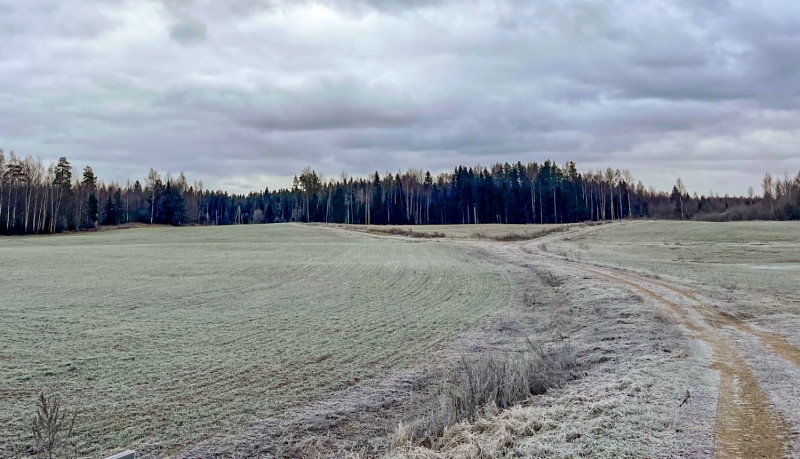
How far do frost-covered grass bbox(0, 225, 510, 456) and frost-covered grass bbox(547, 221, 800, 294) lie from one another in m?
11.1

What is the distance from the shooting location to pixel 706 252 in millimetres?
46719

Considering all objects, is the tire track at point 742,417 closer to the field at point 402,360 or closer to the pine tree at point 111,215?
the field at point 402,360

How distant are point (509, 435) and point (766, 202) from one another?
506ft

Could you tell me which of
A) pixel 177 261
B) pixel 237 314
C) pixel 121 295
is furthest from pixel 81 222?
pixel 237 314

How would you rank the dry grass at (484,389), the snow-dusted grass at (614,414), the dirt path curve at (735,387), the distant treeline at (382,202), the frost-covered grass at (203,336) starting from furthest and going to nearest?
the distant treeline at (382,202) → the frost-covered grass at (203,336) → the dry grass at (484,389) → the snow-dusted grass at (614,414) → the dirt path curve at (735,387)

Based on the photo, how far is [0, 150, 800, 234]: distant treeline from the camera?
318ft

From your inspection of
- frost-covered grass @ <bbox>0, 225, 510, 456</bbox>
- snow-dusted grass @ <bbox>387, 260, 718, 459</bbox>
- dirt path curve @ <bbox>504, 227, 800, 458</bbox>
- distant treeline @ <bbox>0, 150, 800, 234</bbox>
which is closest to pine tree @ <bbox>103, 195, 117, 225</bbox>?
distant treeline @ <bbox>0, 150, 800, 234</bbox>

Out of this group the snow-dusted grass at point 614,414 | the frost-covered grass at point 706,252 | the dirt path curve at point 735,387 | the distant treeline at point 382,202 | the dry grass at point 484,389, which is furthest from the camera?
the distant treeline at point 382,202

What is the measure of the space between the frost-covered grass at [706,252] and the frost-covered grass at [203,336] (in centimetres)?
1111

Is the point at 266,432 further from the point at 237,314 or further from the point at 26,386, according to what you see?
the point at 237,314

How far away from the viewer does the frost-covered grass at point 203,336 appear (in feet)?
30.7

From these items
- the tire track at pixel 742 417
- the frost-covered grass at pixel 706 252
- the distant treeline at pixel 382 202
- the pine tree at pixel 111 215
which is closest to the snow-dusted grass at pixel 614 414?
the tire track at pixel 742 417

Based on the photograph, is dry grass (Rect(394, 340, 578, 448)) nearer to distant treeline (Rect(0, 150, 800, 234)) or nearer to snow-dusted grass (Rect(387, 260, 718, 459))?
snow-dusted grass (Rect(387, 260, 718, 459))

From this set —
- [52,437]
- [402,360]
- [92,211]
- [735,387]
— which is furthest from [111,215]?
[735,387]
